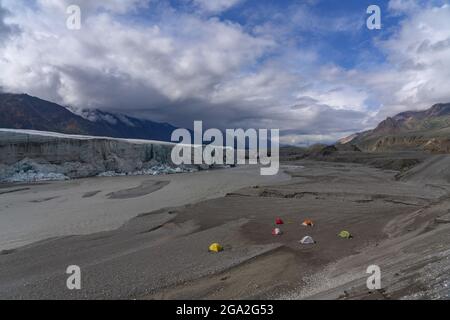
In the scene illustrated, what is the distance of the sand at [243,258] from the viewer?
5.20 m

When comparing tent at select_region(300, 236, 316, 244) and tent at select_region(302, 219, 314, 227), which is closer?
tent at select_region(300, 236, 316, 244)

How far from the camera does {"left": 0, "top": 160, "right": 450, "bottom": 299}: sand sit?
17.1ft

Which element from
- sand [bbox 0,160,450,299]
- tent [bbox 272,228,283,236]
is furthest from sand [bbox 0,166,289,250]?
tent [bbox 272,228,283,236]

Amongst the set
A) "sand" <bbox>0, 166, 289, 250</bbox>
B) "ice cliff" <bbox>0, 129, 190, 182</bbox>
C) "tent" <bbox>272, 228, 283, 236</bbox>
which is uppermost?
"ice cliff" <bbox>0, 129, 190, 182</bbox>

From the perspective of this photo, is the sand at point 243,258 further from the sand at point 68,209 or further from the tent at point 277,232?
the sand at point 68,209

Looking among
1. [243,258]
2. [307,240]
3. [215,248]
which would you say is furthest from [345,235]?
[215,248]

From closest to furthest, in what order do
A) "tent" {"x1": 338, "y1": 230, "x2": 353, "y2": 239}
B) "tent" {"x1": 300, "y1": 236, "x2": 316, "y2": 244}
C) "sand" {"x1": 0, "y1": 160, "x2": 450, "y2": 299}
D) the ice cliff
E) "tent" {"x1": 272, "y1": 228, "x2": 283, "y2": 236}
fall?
"sand" {"x1": 0, "y1": 160, "x2": 450, "y2": 299} → "tent" {"x1": 300, "y1": 236, "x2": 316, "y2": 244} → "tent" {"x1": 338, "y1": 230, "x2": 353, "y2": 239} → "tent" {"x1": 272, "y1": 228, "x2": 283, "y2": 236} → the ice cliff

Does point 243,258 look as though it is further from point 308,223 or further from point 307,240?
point 308,223

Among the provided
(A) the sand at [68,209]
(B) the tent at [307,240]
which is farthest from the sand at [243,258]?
(A) the sand at [68,209]

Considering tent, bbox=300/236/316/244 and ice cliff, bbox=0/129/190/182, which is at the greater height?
ice cliff, bbox=0/129/190/182

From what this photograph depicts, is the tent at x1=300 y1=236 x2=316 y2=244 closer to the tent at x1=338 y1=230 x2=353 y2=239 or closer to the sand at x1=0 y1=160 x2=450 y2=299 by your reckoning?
the sand at x1=0 y1=160 x2=450 y2=299
